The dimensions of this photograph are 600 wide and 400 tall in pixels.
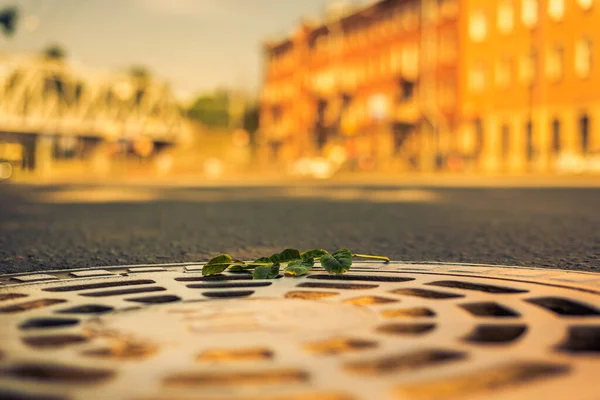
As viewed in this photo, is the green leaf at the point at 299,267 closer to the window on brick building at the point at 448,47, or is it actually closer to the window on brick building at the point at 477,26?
the window on brick building at the point at 477,26

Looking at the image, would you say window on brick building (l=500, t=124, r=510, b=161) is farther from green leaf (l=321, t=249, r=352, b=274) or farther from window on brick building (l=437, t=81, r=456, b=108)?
green leaf (l=321, t=249, r=352, b=274)

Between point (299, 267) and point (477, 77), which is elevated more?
point (477, 77)

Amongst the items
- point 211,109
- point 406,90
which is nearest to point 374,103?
point 406,90

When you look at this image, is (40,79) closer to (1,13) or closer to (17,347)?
(1,13)

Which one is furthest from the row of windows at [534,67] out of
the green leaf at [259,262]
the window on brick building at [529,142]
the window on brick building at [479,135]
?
the green leaf at [259,262]

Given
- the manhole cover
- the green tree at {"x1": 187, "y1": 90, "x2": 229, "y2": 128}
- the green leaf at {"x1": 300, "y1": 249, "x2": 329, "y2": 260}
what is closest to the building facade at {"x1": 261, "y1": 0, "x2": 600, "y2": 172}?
the green leaf at {"x1": 300, "y1": 249, "x2": 329, "y2": 260}

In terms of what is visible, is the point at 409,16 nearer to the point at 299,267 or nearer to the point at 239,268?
the point at 239,268

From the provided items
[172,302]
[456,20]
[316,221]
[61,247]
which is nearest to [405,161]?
[456,20]

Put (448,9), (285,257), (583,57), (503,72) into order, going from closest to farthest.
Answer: (285,257) < (583,57) < (503,72) < (448,9)
